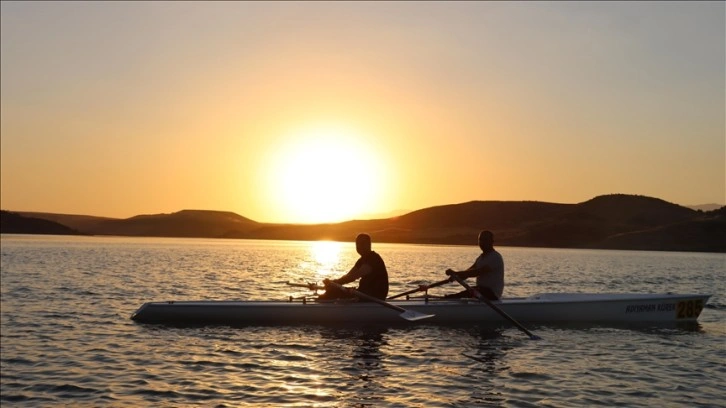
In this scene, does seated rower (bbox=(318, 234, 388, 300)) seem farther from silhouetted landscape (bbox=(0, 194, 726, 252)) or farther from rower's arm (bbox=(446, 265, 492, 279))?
silhouetted landscape (bbox=(0, 194, 726, 252))

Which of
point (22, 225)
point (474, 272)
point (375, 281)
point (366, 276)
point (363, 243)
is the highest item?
point (22, 225)

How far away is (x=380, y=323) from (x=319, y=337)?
2.55 m

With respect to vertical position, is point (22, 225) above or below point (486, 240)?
above

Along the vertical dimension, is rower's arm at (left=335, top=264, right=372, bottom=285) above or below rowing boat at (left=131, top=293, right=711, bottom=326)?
above

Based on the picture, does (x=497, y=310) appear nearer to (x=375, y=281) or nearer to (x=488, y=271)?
(x=488, y=271)

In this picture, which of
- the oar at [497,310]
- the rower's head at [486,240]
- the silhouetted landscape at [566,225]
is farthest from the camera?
the silhouetted landscape at [566,225]

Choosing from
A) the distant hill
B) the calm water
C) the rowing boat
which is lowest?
the calm water

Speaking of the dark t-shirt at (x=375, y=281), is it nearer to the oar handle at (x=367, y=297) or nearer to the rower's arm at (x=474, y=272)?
the oar handle at (x=367, y=297)

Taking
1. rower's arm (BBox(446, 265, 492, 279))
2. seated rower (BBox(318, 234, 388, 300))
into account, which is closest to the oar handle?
seated rower (BBox(318, 234, 388, 300))

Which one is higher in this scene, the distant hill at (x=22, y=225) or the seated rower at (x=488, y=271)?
the distant hill at (x=22, y=225)

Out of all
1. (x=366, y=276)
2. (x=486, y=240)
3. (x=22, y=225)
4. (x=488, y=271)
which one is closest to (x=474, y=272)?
(x=488, y=271)

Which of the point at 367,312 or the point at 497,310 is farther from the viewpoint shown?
the point at 367,312

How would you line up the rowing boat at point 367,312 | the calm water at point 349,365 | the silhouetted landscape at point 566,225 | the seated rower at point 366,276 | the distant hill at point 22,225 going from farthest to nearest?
the distant hill at point 22,225, the silhouetted landscape at point 566,225, the rowing boat at point 367,312, the seated rower at point 366,276, the calm water at point 349,365

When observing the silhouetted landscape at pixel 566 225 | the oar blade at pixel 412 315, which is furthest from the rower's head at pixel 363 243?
the silhouetted landscape at pixel 566 225
